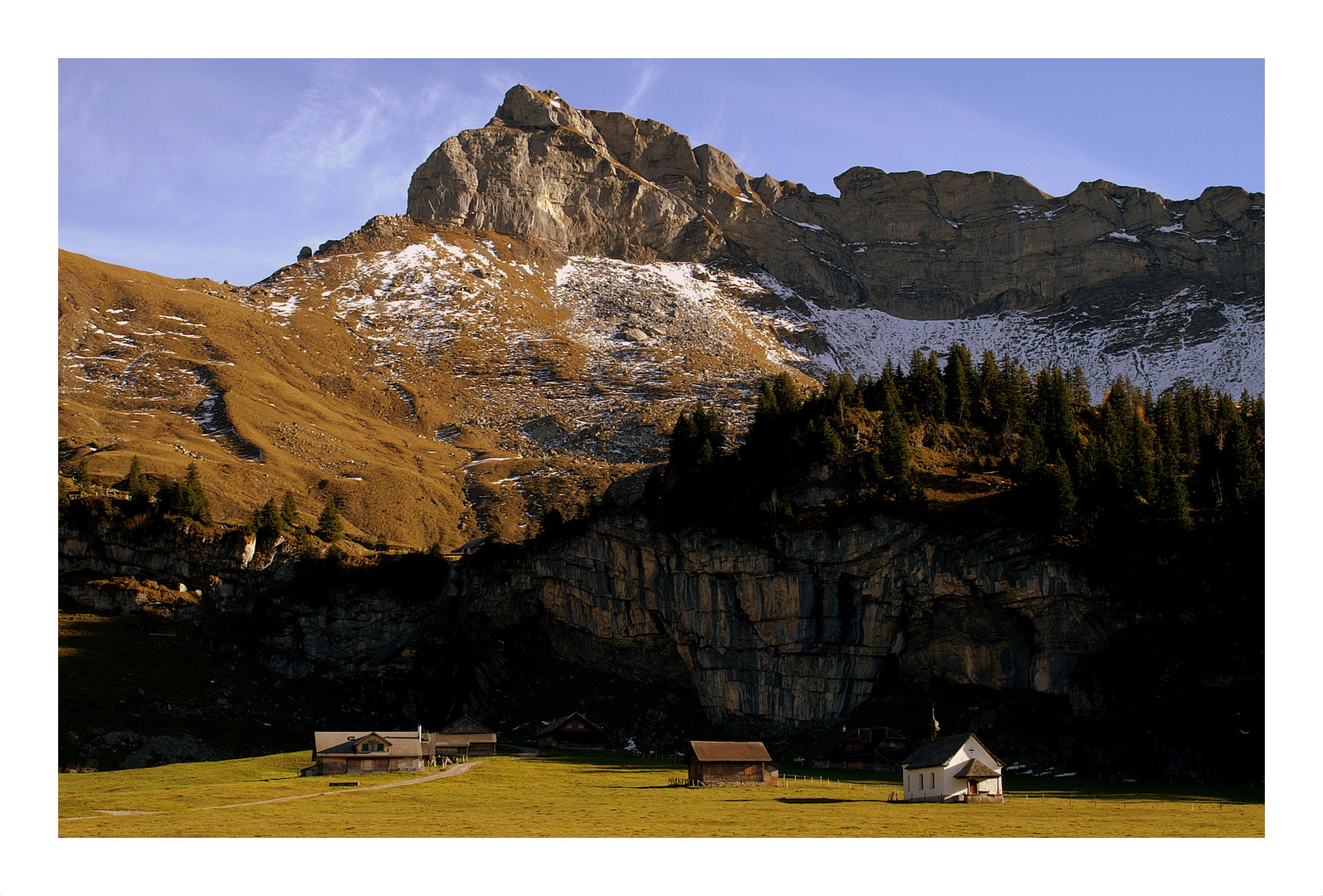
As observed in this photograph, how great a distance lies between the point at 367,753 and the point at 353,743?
5.42 ft

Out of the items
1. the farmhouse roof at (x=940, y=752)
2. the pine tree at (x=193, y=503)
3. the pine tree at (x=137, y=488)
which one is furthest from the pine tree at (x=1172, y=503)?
the pine tree at (x=137, y=488)

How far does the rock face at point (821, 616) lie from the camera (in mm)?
95375

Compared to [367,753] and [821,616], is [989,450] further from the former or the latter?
[367,753]

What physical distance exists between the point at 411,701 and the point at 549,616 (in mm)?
17041

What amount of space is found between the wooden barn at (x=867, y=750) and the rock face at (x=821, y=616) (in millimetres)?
10208

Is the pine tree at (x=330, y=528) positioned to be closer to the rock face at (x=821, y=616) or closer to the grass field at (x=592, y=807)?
the rock face at (x=821, y=616)

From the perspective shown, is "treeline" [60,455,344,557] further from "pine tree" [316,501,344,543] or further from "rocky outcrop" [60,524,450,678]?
"rocky outcrop" [60,524,450,678]

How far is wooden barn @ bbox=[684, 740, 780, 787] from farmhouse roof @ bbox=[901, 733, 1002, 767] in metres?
14.0

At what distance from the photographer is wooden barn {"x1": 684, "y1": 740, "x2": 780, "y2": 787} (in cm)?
7856

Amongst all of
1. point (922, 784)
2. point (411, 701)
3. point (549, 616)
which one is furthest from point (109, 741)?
point (922, 784)

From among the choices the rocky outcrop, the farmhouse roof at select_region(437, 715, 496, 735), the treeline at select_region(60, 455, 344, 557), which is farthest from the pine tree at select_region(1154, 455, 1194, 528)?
the treeline at select_region(60, 455, 344, 557)

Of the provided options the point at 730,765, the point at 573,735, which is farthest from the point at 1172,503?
the point at 573,735

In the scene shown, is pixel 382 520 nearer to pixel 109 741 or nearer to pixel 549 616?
pixel 549 616

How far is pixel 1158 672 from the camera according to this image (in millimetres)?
83750
